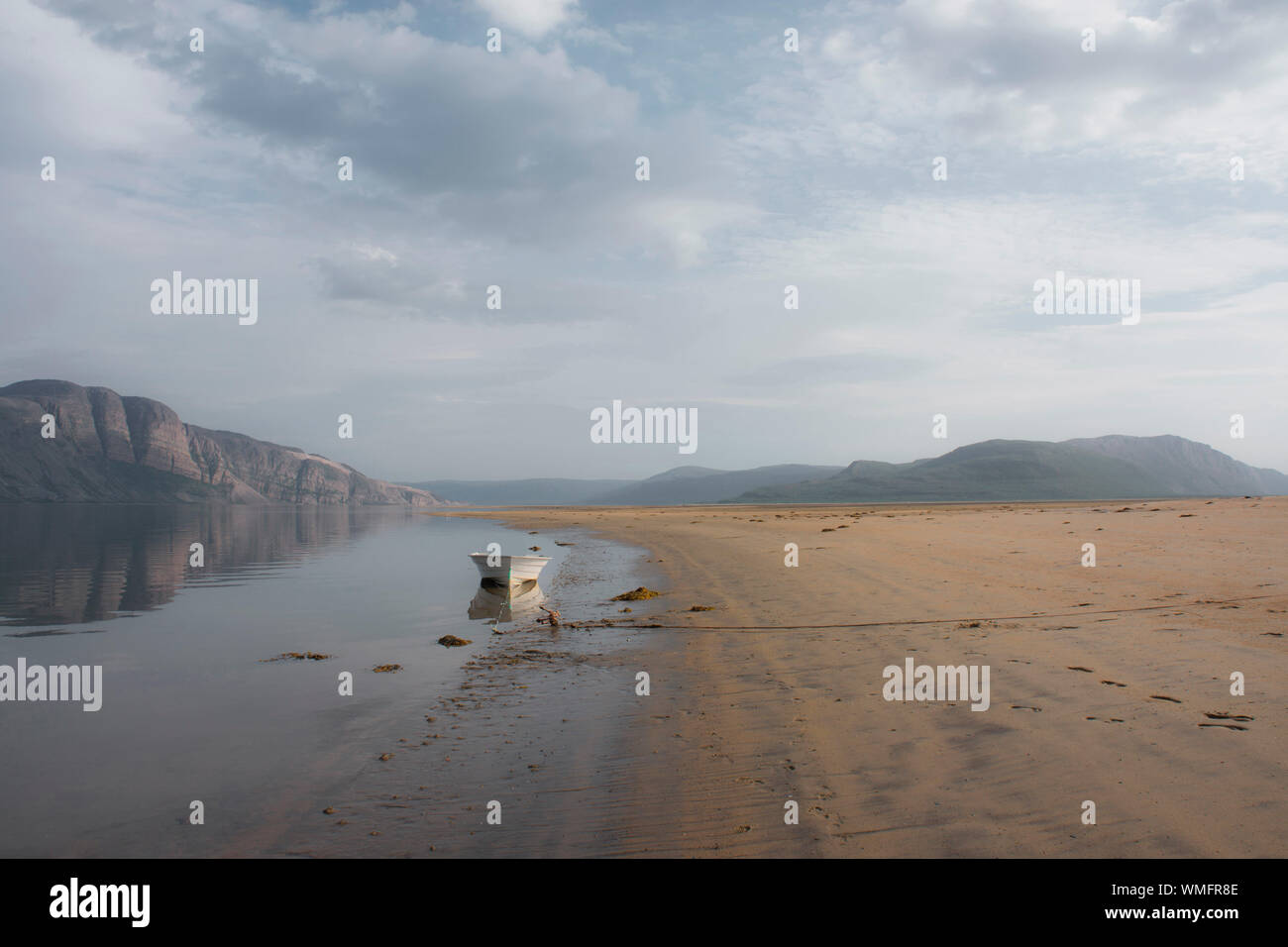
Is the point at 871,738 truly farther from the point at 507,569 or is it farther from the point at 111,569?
the point at 111,569

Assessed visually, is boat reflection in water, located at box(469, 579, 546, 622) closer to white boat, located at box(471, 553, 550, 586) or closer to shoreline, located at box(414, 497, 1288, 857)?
white boat, located at box(471, 553, 550, 586)

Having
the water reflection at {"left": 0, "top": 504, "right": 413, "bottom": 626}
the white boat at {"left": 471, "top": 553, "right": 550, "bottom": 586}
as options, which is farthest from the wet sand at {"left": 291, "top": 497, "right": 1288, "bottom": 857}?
the water reflection at {"left": 0, "top": 504, "right": 413, "bottom": 626}

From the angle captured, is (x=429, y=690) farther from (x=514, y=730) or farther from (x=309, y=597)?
(x=309, y=597)

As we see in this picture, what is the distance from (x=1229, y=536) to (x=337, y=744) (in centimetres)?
2665

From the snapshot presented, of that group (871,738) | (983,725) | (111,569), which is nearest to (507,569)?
(871,738)

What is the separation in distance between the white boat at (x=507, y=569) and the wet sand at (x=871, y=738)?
4041 mm

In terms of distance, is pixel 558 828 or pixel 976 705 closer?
pixel 558 828

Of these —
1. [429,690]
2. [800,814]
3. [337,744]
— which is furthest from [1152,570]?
[337,744]

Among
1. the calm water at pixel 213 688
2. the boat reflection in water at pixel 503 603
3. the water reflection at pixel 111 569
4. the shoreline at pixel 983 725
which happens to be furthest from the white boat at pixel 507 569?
the water reflection at pixel 111 569

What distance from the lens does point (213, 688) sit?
461 inches

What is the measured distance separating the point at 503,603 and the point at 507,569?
1.00m

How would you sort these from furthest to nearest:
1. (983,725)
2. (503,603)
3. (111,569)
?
(111,569) < (503,603) < (983,725)
